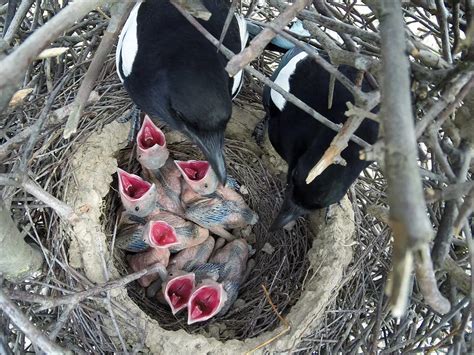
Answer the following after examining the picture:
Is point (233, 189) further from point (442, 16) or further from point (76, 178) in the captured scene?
point (442, 16)

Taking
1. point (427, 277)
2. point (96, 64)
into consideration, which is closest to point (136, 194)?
point (96, 64)

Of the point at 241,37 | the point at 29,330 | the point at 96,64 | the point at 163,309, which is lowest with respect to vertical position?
the point at 163,309

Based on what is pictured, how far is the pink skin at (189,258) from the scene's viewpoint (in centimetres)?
198

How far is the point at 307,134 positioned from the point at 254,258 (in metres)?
0.59

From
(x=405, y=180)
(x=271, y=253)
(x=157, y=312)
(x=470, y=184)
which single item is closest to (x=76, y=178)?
(x=157, y=312)

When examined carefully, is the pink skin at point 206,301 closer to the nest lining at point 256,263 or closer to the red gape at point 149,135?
the nest lining at point 256,263

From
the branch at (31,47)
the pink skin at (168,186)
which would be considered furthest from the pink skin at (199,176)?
the branch at (31,47)

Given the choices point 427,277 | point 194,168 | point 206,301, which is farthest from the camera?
point 194,168

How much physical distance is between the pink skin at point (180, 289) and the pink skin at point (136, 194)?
23cm

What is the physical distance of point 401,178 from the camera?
1.75 ft

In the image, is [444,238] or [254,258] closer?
[444,238]

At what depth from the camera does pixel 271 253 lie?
203cm

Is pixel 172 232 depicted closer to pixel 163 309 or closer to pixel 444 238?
pixel 163 309

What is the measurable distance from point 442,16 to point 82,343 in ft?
4.08
